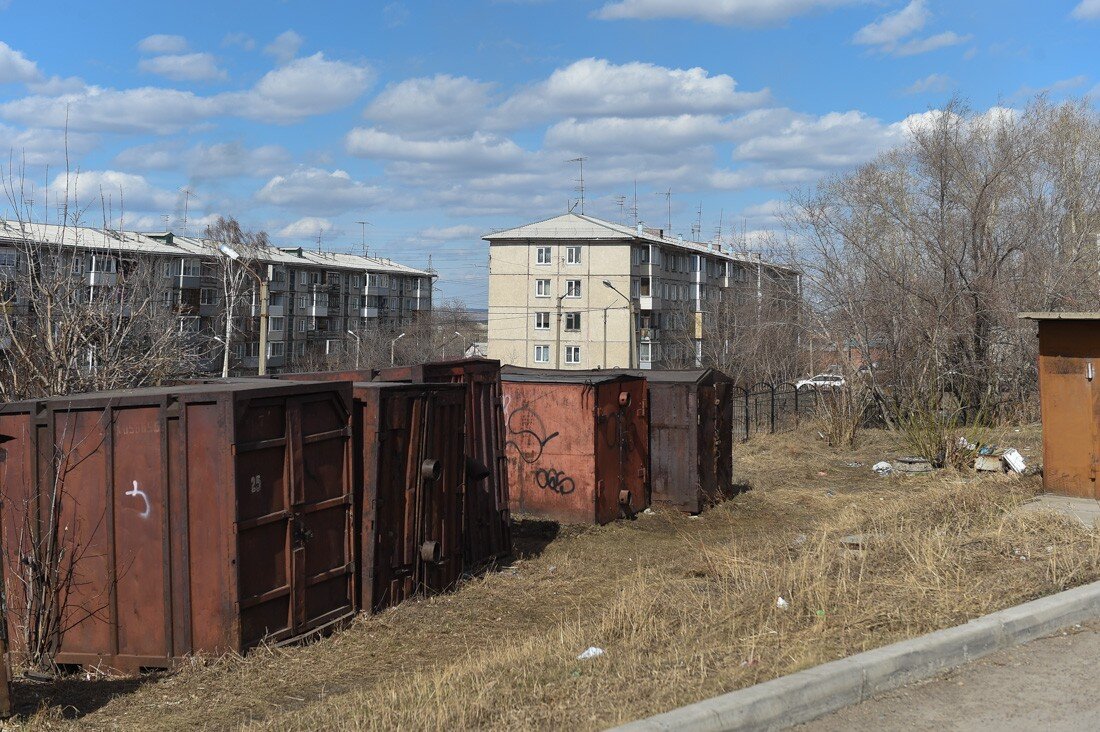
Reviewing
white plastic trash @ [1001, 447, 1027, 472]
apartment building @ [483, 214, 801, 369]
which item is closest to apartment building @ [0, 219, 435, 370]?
apartment building @ [483, 214, 801, 369]

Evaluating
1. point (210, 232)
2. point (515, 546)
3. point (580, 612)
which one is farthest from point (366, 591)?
point (210, 232)

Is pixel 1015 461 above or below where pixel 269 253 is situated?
below

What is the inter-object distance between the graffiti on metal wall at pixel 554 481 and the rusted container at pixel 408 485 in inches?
122

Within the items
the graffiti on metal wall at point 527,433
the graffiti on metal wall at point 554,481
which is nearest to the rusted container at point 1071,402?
the graffiti on metal wall at point 554,481

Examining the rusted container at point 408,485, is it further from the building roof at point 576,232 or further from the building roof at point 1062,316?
the building roof at point 576,232

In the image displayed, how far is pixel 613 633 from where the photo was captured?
6.03 meters

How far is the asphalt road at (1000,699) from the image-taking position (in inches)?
169

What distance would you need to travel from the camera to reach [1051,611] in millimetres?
5719

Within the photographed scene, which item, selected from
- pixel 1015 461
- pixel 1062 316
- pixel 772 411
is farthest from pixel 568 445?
pixel 772 411

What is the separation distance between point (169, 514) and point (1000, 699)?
16.2 feet

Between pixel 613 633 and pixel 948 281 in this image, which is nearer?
pixel 613 633

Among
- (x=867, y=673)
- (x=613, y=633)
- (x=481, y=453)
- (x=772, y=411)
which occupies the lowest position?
(x=613, y=633)

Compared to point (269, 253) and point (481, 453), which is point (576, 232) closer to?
point (269, 253)

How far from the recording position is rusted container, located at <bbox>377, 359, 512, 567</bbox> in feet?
31.7
